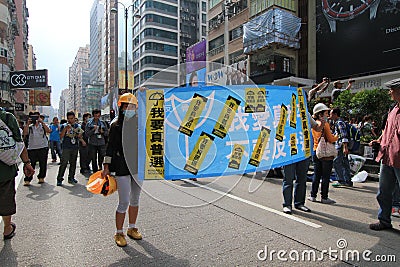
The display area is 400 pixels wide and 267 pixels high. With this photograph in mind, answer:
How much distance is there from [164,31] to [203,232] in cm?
6276

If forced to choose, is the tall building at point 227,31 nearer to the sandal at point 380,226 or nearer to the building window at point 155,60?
the sandal at point 380,226

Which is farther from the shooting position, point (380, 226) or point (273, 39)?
point (273, 39)

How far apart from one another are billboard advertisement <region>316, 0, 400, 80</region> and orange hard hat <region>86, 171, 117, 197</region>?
19.6m

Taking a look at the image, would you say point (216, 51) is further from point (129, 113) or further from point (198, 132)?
point (198, 132)

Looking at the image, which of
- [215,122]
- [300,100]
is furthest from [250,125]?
[300,100]

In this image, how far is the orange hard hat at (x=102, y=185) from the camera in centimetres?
327

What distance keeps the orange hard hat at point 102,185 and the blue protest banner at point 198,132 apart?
0.62 m

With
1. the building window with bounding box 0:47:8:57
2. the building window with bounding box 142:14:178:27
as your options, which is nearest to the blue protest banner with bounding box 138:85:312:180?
the building window with bounding box 0:47:8:57

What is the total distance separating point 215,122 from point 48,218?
3.41 metres

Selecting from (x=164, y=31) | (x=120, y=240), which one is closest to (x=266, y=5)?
(x=120, y=240)

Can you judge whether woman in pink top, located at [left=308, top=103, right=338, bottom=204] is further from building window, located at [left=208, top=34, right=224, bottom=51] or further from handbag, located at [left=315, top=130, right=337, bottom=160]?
building window, located at [left=208, top=34, right=224, bottom=51]

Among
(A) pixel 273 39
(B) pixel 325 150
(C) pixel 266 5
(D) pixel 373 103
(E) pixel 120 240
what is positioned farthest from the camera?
(C) pixel 266 5

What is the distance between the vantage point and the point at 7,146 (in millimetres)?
3494

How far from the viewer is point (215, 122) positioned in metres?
2.83
